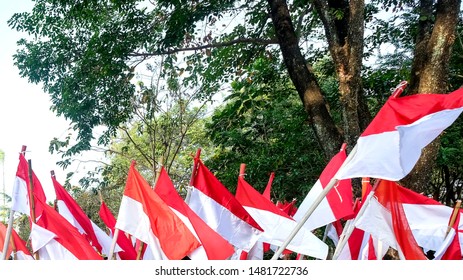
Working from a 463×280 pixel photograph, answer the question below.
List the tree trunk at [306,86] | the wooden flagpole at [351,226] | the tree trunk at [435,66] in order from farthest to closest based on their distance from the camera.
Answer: the tree trunk at [306,86]
the tree trunk at [435,66]
the wooden flagpole at [351,226]

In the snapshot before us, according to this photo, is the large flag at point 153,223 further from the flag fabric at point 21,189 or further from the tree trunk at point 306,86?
the tree trunk at point 306,86

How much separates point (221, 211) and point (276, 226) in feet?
1.61

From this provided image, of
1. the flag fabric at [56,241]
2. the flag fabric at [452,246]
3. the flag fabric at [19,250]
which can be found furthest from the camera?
the flag fabric at [19,250]

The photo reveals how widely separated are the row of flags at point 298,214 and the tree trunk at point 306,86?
238 cm

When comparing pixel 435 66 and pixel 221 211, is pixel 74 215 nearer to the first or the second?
pixel 221 211

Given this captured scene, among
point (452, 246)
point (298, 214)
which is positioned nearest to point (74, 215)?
point (298, 214)

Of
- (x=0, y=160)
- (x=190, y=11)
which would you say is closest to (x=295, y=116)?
(x=190, y=11)

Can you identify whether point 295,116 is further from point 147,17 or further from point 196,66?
point 147,17

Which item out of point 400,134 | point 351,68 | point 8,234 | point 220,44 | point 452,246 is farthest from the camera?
point 220,44

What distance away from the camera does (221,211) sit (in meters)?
5.17

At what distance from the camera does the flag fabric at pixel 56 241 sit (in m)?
4.85

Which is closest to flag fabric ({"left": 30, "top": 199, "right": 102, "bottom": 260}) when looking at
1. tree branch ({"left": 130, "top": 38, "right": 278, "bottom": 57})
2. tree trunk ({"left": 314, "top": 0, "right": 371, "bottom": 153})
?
tree trunk ({"left": 314, "top": 0, "right": 371, "bottom": 153})

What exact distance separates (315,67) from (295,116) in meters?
1.29

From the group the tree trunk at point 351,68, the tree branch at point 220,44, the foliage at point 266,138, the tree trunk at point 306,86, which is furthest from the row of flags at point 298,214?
the foliage at point 266,138
